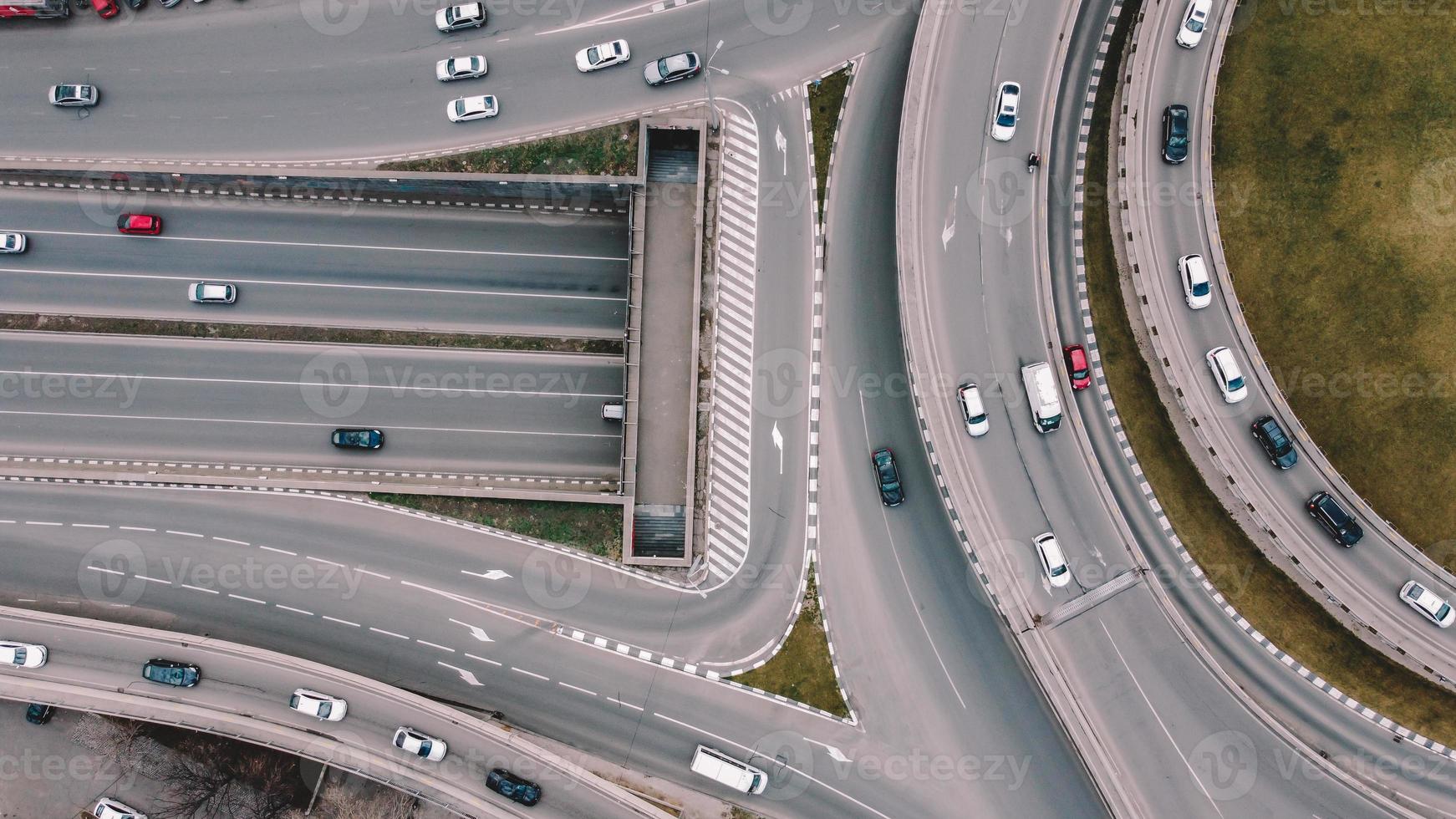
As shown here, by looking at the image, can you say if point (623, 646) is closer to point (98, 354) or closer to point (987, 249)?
point (987, 249)

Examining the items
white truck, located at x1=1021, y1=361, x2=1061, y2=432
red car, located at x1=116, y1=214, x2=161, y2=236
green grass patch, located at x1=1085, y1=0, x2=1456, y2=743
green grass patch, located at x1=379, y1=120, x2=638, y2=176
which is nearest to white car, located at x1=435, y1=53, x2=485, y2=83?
green grass patch, located at x1=379, y1=120, x2=638, y2=176

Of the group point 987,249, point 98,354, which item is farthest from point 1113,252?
point 98,354

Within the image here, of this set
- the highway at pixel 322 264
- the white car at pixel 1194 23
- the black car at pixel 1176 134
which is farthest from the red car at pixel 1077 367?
the highway at pixel 322 264

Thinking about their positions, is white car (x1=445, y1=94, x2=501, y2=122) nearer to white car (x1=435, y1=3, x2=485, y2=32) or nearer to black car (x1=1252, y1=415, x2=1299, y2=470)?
white car (x1=435, y1=3, x2=485, y2=32)

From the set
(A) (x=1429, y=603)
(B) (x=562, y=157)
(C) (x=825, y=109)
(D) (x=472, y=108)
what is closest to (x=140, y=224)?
(D) (x=472, y=108)

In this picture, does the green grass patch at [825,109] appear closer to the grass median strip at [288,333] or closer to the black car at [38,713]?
the grass median strip at [288,333]

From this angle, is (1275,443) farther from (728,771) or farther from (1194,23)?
(728,771)
